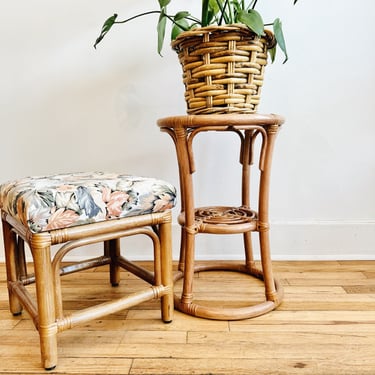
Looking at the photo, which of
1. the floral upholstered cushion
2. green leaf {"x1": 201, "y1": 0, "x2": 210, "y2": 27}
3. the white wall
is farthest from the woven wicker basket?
the white wall

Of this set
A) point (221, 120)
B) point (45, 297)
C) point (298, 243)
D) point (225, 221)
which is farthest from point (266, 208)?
point (45, 297)

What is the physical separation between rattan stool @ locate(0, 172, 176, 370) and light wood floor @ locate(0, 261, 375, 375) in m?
0.09

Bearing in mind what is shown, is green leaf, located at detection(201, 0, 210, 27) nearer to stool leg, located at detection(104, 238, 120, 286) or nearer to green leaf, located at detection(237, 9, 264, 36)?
green leaf, located at detection(237, 9, 264, 36)

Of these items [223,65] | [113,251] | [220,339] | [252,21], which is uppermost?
[252,21]

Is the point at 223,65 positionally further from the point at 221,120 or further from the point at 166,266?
the point at 166,266

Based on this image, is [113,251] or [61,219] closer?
[61,219]

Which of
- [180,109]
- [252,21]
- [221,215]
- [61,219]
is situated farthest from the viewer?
[180,109]

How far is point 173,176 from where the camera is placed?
1511mm

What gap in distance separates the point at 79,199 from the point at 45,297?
0.79ft

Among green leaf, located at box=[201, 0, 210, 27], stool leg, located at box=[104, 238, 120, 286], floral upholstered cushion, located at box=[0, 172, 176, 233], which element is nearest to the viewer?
floral upholstered cushion, located at box=[0, 172, 176, 233]

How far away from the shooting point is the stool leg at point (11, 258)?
102 centimetres

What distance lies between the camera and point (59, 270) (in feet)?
2.85

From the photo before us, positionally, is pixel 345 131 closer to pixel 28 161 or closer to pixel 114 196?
pixel 114 196

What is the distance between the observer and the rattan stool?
31.3 inches
